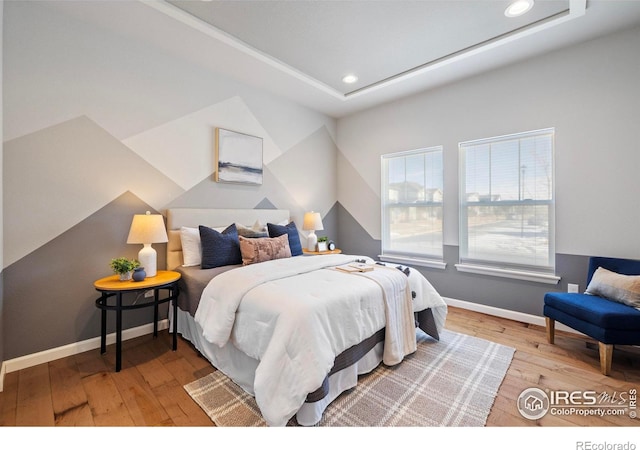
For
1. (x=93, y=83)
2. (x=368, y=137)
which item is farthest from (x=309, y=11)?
(x=368, y=137)

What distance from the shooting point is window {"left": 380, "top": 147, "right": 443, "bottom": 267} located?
379 cm

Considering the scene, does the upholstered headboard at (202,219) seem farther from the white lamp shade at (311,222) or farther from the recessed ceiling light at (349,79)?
the recessed ceiling light at (349,79)

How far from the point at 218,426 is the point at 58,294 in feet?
6.10

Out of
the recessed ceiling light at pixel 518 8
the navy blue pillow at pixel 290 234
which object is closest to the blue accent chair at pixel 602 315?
the recessed ceiling light at pixel 518 8

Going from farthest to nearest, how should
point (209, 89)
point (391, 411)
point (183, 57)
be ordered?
point (209, 89) < point (183, 57) < point (391, 411)

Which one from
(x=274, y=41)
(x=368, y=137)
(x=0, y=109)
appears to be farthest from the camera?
(x=368, y=137)

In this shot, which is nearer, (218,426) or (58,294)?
(218,426)

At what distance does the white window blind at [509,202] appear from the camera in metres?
2.98

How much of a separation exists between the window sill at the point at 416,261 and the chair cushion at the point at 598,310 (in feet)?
4.28

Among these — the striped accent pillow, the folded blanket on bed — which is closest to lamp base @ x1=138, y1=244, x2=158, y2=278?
the striped accent pillow

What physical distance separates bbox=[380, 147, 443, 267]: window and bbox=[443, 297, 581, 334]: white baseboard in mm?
539

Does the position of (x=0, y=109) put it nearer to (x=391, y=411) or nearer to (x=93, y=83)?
(x=93, y=83)

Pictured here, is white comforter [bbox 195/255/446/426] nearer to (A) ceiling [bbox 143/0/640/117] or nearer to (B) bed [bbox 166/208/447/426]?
(B) bed [bbox 166/208/447/426]
